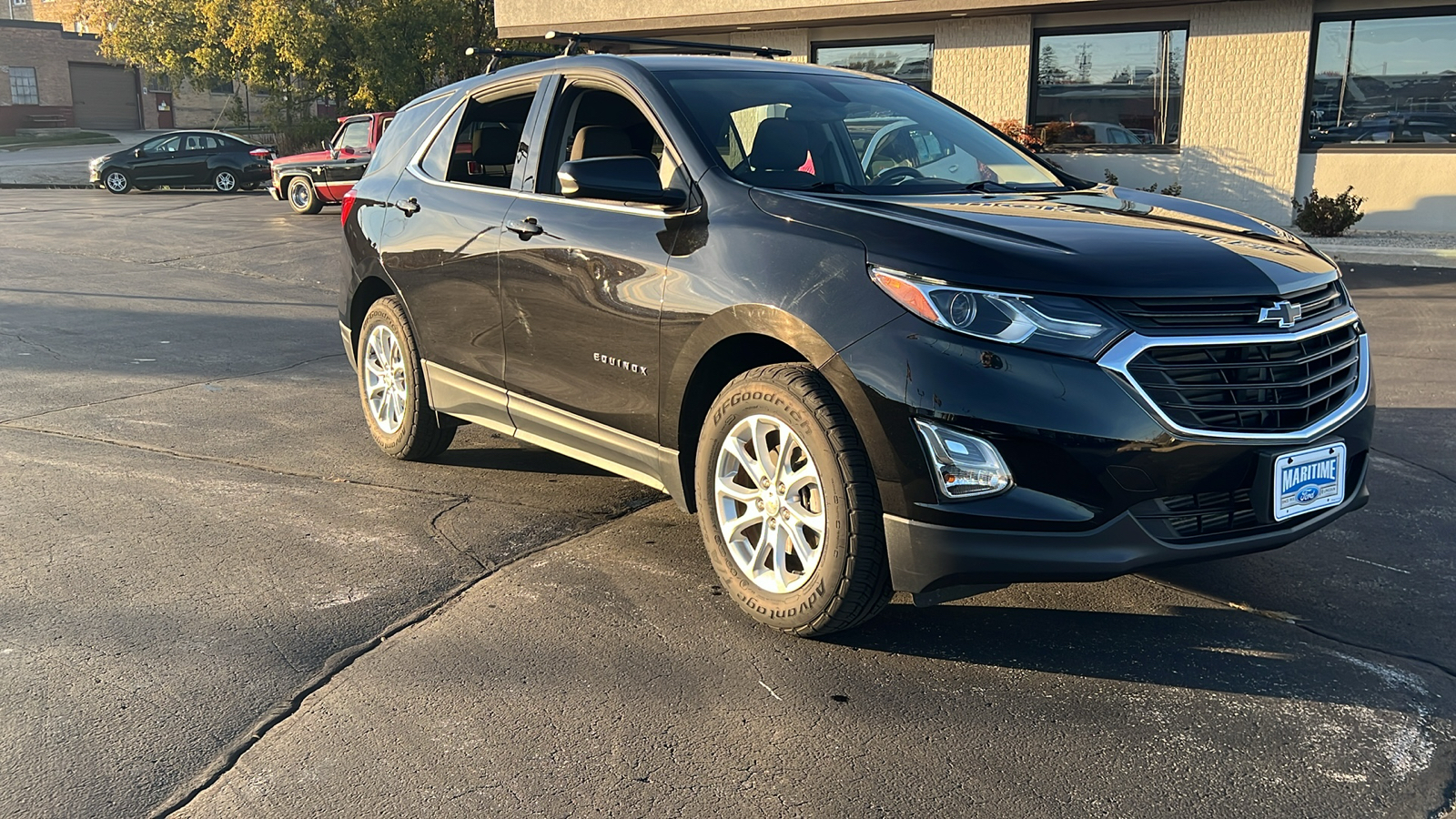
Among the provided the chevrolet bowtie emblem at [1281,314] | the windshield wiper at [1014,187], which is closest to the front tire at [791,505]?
the chevrolet bowtie emblem at [1281,314]

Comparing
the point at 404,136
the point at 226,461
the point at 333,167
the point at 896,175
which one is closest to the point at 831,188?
the point at 896,175

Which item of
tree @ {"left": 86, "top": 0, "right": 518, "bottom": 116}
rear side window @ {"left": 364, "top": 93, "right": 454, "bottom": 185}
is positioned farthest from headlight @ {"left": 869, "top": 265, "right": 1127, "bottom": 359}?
tree @ {"left": 86, "top": 0, "right": 518, "bottom": 116}

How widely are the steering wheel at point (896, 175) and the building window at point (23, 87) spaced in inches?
2241

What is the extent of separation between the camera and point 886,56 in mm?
19141

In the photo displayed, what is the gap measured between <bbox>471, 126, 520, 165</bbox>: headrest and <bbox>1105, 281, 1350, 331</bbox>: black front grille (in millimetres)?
3117

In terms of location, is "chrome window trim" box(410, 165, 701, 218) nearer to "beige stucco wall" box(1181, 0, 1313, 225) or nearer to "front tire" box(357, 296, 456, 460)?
"front tire" box(357, 296, 456, 460)

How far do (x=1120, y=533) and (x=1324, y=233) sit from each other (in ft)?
45.5

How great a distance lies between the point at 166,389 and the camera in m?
7.67

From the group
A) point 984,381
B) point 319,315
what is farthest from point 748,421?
point 319,315

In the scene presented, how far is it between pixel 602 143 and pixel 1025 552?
2482 mm

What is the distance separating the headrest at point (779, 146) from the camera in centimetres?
422

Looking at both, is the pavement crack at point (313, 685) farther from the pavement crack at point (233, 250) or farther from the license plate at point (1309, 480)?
the pavement crack at point (233, 250)

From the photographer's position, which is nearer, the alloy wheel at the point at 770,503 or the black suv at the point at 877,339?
the black suv at the point at 877,339

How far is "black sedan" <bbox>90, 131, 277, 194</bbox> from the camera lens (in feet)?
89.4
